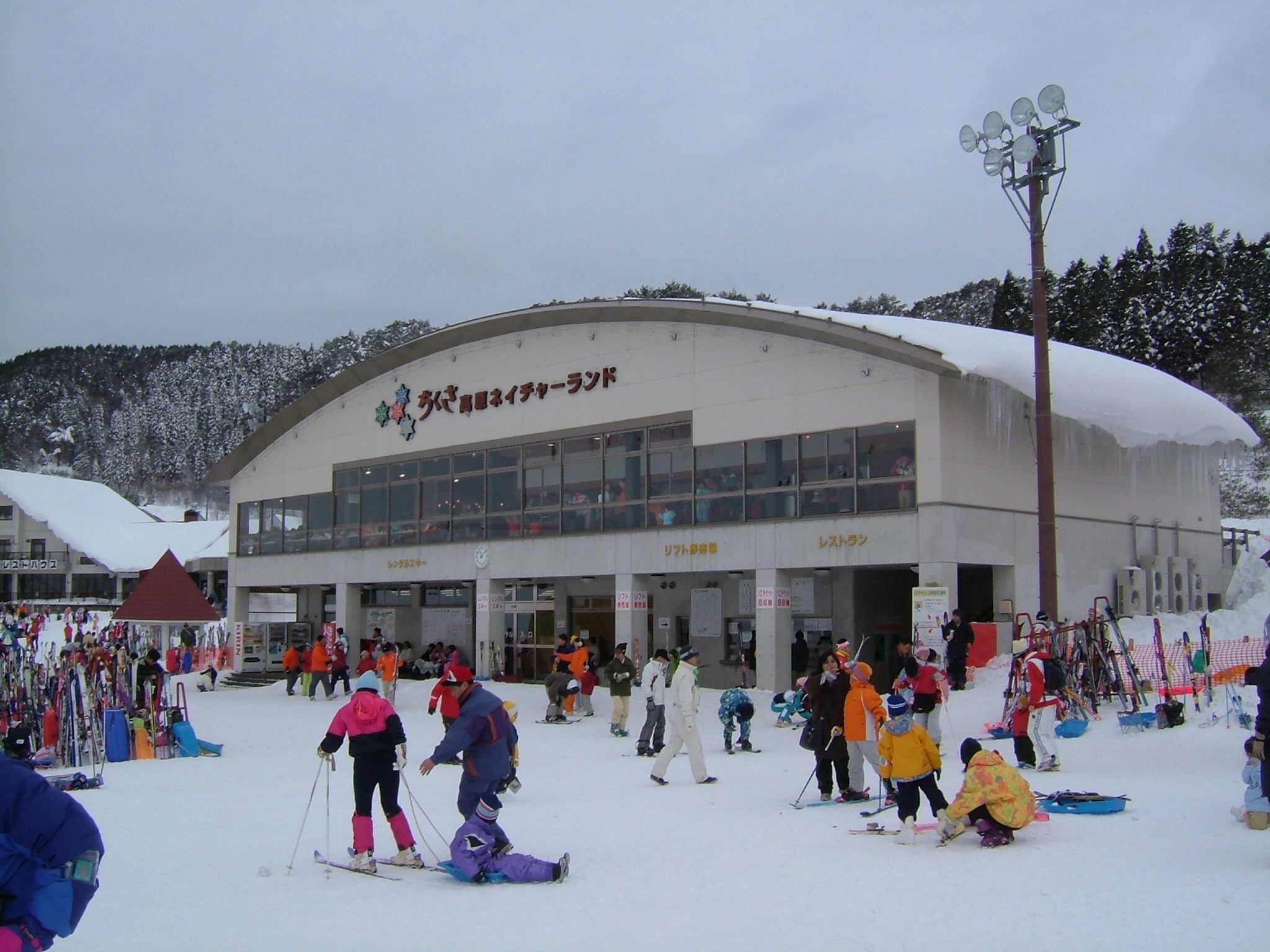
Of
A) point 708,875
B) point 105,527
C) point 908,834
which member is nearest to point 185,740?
point 708,875

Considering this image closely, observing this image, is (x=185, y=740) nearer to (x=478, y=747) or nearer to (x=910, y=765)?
(x=478, y=747)

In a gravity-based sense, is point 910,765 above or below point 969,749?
below

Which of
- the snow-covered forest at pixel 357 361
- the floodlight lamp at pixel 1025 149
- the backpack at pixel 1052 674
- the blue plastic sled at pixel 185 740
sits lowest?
the blue plastic sled at pixel 185 740

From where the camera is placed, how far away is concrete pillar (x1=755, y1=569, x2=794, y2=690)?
2330 centimetres

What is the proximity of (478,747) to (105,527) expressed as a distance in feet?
222

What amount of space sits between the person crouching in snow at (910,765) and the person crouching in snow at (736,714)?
6.90 metres

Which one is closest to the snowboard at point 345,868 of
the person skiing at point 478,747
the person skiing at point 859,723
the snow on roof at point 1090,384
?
A: the person skiing at point 478,747

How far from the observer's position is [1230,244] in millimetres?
65625

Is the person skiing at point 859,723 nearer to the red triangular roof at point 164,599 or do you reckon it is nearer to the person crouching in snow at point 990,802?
the person crouching in snow at point 990,802

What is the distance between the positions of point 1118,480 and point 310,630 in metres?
24.7

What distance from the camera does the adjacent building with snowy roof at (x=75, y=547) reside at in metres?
64.4

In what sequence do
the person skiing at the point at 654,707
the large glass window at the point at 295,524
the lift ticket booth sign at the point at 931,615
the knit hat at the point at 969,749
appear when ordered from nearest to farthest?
the knit hat at the point at 969,749 → the person skiing at the point at 654,707 → the lift ticket booth sign at the point at 931,615 → the large glass window at the point at 295,524

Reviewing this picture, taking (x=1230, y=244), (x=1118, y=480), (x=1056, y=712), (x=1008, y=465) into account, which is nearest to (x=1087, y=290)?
(x=1230, y=244)

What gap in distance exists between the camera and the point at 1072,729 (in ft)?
49.7
